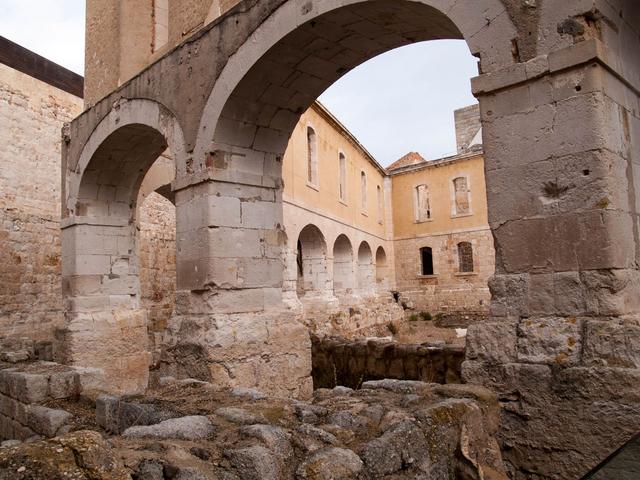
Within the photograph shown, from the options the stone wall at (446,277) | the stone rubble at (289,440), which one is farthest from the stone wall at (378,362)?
the stone wall at (446,277)

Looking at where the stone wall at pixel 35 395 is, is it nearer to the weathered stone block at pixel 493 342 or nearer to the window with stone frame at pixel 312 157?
the weathered stone block at pixel 493 342

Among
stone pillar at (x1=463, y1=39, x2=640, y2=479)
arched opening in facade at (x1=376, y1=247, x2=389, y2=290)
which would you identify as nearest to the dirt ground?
arched opening in facade at (x1=376, y1=247, x2=389, y2=290)

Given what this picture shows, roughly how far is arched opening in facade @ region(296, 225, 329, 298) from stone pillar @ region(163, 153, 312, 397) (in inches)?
325

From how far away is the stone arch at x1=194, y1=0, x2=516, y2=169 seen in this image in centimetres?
404

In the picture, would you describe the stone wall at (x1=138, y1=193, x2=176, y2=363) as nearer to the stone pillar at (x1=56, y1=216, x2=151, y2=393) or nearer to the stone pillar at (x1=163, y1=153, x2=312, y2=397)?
the stone pillar at (x1=56, y1=216, x2=151, y2=393)

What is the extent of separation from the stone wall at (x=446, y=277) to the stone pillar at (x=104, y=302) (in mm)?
14104

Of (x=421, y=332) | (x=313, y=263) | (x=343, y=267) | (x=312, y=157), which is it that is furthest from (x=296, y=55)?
(x=421, y=332)

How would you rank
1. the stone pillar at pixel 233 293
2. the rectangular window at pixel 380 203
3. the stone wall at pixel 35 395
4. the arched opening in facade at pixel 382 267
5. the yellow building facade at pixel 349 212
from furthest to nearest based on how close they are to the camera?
the arched opening in facade at pixel 382 267 < the rectangular window at pixel 380 203 < the yellow building facade at pixel 349 212 < the stone pillar at pixel 233 293 < the stone wall at pixel 35 395

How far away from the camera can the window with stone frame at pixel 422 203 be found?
21344 millimetres

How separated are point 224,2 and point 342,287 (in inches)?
411

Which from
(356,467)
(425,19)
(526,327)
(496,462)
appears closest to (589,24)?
(425,19)

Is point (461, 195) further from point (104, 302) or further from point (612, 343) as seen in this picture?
point (612, 343)

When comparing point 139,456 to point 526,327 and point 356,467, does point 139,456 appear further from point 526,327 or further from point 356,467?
point 526,327

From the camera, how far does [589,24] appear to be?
3.02 m
